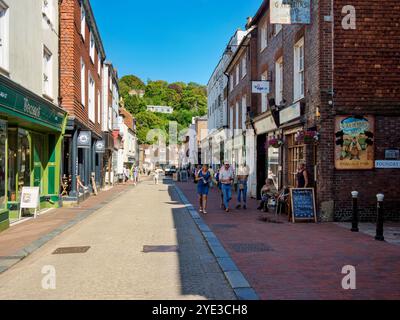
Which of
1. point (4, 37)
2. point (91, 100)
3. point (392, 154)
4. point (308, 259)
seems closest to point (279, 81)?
point (392, 154)

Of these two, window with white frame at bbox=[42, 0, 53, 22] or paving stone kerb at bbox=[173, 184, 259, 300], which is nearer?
paving stone kerb at bbox=[173, 184, 259, 300]

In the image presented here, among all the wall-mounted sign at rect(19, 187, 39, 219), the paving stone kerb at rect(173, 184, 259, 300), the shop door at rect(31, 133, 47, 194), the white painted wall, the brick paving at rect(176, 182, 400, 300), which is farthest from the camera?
the shop door at rect(31, 133, 47, 194)

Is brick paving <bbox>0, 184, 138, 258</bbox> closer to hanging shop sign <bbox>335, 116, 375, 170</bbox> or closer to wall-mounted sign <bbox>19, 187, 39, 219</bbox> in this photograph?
wall-mounted sign <bbox>19, 187, 39, 219</bbox>

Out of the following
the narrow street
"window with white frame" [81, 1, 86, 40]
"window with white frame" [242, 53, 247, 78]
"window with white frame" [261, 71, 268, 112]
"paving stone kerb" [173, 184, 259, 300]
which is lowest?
the narrow street

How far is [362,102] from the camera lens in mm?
12992

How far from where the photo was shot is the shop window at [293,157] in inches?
605

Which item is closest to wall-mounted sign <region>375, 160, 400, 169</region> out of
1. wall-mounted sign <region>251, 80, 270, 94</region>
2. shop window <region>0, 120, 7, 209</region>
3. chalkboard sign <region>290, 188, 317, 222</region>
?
chalkboard sign <region>290, 188, 317, 222</region>

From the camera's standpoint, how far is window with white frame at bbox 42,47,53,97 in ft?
53.1

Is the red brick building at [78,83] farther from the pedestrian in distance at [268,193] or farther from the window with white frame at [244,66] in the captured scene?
the window with white frame at [244,66]

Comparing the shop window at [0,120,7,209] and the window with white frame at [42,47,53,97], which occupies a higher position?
the window with white frame at [42,47,53,97]

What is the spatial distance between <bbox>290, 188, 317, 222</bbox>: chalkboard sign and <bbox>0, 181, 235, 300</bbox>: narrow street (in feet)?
9.72

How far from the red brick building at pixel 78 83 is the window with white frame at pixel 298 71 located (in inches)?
342

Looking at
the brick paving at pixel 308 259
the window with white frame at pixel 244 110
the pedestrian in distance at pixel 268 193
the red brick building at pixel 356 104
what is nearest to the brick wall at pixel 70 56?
the pedestrian in distance at pixel 268 193
